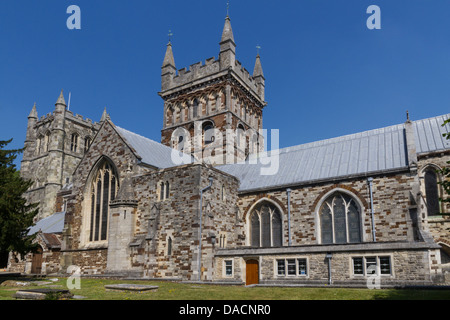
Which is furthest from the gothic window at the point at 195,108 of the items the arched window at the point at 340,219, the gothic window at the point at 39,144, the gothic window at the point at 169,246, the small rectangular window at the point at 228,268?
the gothic window at the point at 39,144

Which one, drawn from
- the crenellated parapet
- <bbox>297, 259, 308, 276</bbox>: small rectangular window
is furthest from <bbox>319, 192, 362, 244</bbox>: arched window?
the crenellated parapet

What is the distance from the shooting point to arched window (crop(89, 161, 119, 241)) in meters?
30.1

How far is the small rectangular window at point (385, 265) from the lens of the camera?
19.7 m

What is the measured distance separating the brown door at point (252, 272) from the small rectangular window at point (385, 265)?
7.04m

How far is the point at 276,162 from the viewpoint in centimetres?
A: 3278

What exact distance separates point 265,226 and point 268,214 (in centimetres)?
90

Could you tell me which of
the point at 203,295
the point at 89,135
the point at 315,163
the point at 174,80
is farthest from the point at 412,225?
the point at 89,135

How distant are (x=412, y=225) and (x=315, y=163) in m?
8.55

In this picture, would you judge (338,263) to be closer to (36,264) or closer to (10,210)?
(10,210)

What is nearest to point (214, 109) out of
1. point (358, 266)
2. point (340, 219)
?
point (340, 219)

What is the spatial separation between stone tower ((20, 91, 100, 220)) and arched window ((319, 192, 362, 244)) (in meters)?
46.3

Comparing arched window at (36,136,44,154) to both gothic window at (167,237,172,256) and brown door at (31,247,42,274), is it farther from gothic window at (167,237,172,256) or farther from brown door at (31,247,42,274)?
gothic window at (167,237,172,256)

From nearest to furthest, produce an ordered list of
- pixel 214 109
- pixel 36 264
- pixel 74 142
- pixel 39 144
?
pixel 36 264
pixel 214 109
pixel 74 142
pixel 39 144

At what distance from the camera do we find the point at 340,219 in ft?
86.0
